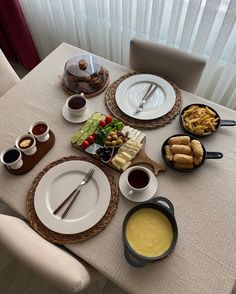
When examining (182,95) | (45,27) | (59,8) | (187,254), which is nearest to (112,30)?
(59,8)

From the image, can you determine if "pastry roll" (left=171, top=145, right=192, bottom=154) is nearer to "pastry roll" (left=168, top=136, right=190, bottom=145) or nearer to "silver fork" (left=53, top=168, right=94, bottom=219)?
"pastry roll" (left=168, top=136, right=190, bottom=145)

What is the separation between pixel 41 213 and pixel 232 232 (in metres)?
0.58

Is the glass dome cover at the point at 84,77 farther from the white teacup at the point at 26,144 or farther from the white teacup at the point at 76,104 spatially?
the white teacup at the point at 26,144

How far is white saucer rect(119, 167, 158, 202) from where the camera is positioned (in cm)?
89

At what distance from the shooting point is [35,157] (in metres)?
0.98

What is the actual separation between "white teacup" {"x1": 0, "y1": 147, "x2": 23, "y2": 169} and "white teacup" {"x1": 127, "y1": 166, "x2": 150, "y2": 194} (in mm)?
374

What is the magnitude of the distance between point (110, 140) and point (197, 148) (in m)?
0.30

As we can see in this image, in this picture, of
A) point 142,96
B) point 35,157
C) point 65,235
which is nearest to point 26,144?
point 35,157

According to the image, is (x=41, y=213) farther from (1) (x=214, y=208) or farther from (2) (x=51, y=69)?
(2) (x=51, y=69)

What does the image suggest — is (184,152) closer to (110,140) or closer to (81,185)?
(110,140)

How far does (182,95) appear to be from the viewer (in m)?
1.15

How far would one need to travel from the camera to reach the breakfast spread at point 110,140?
96 cm

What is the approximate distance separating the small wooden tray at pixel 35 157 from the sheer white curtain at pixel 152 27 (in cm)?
90

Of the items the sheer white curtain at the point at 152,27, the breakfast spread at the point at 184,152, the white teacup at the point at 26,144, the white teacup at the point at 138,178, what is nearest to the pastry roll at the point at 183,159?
the breakfast spread at the point at 184,152
